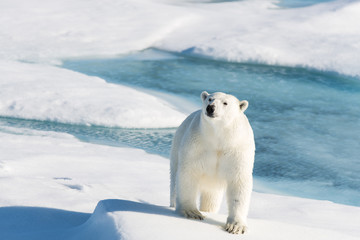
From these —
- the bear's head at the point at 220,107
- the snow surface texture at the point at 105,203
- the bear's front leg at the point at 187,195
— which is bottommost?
the snow surface texture at the point at 105,203

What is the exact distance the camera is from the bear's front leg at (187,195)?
2941mm

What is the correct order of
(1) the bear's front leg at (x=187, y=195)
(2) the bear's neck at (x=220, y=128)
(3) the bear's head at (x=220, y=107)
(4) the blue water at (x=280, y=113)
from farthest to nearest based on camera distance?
(4) the blue water at (x=280, y=113), (1) the bear's front leg at (x=187, y=195), (2) the bear's neck at (x=220, y=128), (3) the bear's head at (x=220, y=107)

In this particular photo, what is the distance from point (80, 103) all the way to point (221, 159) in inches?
175

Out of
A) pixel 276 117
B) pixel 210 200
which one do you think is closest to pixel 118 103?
pixel 276 117

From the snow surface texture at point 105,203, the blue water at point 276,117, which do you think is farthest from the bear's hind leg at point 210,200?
the blue water at point 276,117

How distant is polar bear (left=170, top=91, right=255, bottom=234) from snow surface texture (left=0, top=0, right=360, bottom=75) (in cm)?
705

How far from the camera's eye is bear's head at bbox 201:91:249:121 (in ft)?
8.95

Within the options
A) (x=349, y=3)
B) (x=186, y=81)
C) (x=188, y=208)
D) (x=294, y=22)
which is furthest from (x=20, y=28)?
(x=188, y=208)

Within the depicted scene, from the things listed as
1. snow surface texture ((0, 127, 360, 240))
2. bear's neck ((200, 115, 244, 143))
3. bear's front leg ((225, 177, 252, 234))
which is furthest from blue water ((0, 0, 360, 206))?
bear's neck ((200, 115, 244, 143))

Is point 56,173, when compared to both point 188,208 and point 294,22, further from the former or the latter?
point 294,22

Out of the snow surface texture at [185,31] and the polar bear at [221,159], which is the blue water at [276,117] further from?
the polar bear at [221,159]

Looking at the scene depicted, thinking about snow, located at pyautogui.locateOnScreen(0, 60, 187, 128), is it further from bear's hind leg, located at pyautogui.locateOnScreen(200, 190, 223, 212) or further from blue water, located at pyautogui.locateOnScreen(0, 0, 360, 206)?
bear's hind leg, located at pyautogui.locateOnScreen(200, 190, 223, 212)

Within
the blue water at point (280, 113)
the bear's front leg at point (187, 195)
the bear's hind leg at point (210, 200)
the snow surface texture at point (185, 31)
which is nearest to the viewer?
the bear's front leg at point (187, 195)

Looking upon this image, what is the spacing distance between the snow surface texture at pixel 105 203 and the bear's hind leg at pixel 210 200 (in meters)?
0.18
